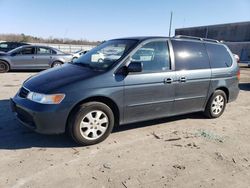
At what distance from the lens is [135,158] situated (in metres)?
4.03

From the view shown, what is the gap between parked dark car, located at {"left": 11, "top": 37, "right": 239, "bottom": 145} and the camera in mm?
4145

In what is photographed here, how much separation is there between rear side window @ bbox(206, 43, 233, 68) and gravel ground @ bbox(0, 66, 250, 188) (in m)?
1.40

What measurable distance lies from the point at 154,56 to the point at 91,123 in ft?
5.52

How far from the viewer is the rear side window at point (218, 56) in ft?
19.7

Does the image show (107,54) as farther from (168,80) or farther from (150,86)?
(168,80)

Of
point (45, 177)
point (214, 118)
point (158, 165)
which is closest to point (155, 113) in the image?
point (158, 165)

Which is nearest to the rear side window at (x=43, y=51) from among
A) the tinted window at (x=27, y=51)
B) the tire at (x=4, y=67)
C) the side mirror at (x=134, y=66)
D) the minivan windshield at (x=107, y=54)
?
the tinted window at (x=27, y=51)

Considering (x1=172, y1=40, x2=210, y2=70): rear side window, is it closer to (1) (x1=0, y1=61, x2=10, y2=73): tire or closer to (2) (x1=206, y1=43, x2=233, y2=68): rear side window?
(2) (x1=206, y1=43, x2=233, y2=68): rear side window

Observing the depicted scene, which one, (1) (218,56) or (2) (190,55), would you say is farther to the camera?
(1) (218,56)

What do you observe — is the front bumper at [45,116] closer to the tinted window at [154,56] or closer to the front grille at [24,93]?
the front grille at [24,93]

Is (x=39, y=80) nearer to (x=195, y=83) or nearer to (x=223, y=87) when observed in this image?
(x=195, y=83)

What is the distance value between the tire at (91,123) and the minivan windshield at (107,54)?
2.40ft

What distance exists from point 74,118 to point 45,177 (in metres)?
1.05

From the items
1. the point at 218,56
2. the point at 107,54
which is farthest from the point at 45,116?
the point at 218,56
